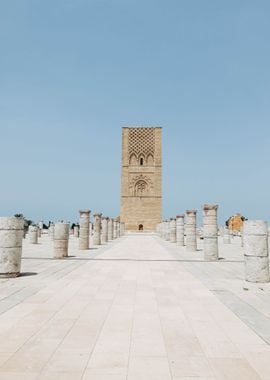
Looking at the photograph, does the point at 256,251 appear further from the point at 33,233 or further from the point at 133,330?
the point at 33,233

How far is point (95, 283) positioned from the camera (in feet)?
21.8

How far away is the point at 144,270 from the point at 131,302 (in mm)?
3623

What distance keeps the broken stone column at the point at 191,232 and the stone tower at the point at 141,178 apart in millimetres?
36432

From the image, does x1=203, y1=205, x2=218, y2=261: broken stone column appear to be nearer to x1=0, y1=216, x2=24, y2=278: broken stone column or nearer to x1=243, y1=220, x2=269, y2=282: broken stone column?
x1=243, y1=220, x2=269, y2=282: broken stone column

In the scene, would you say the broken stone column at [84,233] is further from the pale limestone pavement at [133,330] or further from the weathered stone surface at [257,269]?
the weathered stone surface at [257,269]

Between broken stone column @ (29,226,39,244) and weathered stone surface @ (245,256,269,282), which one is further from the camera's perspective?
broken stone column @ (29,226,39,244)

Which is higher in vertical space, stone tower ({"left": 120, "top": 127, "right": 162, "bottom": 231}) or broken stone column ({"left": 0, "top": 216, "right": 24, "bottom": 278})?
stone tower ({"left": 120, "top": 127, "right": 162, "bottom": 231})

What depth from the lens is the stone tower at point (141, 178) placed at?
53531mm

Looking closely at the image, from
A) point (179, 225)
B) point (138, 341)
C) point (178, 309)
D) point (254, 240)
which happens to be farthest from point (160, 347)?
point (179, 225)

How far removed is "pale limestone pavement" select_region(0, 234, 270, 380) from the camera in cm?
269

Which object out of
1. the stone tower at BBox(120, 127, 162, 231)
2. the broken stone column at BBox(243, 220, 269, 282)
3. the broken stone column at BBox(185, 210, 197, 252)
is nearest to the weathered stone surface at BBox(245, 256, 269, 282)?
the broken stone column at BBox(243, 220, 269, 282)

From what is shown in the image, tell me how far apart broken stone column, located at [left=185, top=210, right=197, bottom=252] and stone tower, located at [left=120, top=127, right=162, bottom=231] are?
36.4 meters

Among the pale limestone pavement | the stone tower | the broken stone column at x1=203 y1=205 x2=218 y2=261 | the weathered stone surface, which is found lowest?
the pale limestone pavement

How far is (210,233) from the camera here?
1186cm
